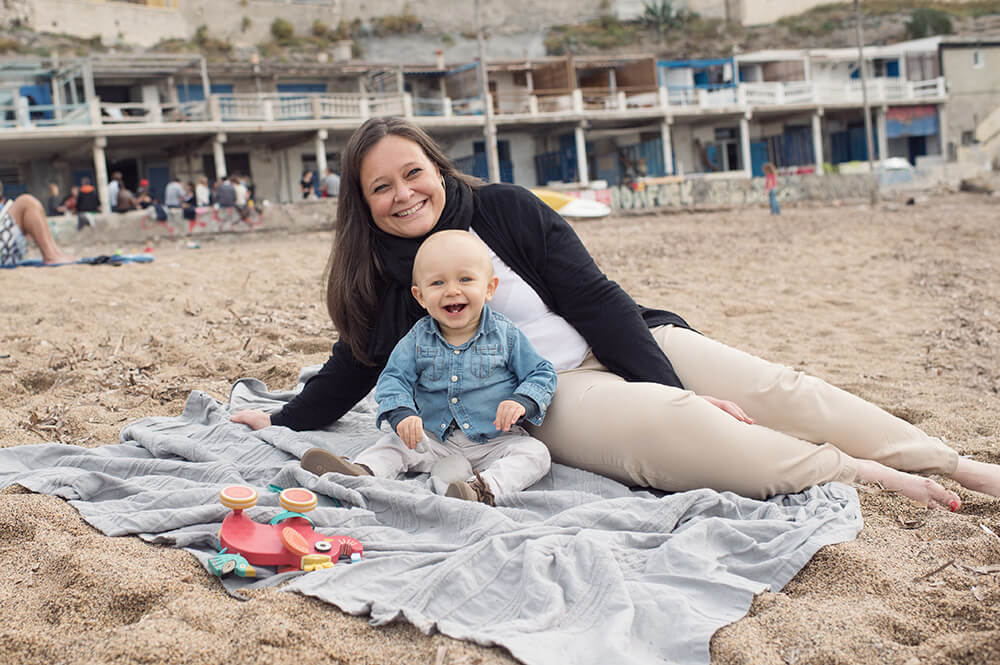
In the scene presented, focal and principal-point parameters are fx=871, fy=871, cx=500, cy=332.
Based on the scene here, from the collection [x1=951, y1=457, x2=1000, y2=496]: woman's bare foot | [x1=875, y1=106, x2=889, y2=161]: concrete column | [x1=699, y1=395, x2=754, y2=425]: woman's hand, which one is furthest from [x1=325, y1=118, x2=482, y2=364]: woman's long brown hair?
[x1=875, y1=106, x2=889, y2=161]: concrete column

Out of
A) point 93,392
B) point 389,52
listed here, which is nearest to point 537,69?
point 389,52

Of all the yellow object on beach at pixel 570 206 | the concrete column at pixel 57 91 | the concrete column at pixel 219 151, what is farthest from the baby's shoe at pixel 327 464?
the concrete column at pixel 57 91

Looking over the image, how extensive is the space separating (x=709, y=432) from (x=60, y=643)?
1666 mm

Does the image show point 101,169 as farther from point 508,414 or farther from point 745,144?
point 508,414

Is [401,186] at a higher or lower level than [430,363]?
higher

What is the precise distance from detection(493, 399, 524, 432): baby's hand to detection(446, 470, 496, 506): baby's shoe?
17cm

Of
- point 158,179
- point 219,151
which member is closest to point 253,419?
point 219,151

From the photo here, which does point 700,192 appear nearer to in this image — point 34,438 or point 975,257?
point 975,257

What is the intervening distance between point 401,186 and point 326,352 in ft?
8.14

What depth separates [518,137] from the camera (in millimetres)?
30328

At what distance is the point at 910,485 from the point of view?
8.30 ft

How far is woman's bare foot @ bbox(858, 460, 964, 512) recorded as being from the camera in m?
2.48

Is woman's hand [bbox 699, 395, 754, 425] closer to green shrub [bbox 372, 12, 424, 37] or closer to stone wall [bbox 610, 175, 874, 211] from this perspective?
stone wall [bbox 610, 175, 874, 211]

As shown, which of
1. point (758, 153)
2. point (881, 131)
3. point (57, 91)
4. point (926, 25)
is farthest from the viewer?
point (926, 25)
